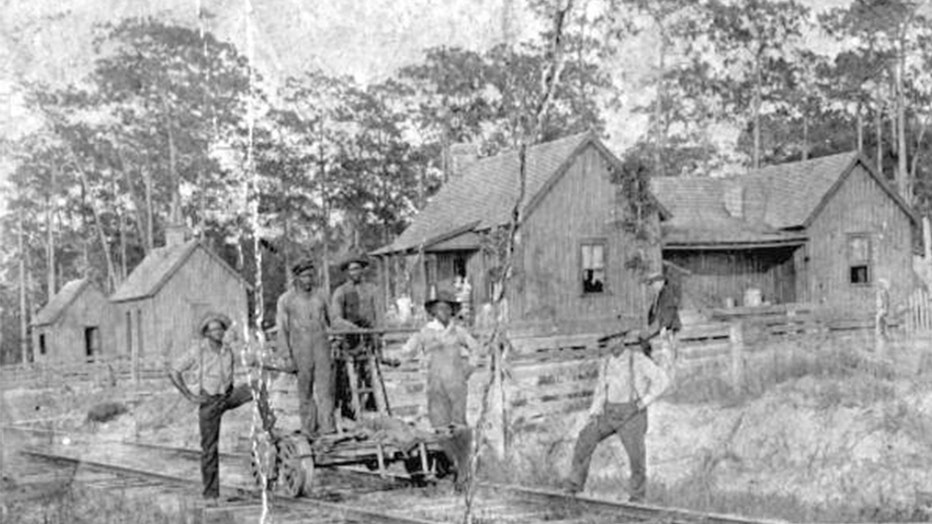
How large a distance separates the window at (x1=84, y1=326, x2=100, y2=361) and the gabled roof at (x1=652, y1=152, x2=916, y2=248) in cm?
2418

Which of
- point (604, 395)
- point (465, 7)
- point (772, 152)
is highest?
point (465, 7)

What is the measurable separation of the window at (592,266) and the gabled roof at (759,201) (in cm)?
214

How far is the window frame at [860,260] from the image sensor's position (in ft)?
121

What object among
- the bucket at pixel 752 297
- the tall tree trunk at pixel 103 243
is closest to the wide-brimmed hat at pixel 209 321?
the bucket at pixel 752 297

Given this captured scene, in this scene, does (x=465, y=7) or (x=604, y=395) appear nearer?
(x=604, y=395)

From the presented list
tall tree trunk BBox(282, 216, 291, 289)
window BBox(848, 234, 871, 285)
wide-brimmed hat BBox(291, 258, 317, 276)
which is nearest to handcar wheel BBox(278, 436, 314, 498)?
wide-brimmed hat BBox(291, 258, 317, 276)

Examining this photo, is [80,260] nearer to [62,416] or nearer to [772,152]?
[772,152]

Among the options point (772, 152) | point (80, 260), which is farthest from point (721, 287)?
point (80, 260)

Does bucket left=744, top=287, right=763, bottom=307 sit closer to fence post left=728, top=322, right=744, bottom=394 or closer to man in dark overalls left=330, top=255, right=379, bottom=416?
fence post left=728, top=322, right=744, bottom=394

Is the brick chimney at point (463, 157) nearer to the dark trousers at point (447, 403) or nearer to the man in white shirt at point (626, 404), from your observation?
the dark trousers at point (447, 403)

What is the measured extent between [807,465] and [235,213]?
175 ft

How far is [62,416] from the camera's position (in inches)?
1104

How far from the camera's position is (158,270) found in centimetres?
4672

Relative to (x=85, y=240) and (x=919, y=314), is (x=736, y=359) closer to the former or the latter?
(x=919, y=314)
